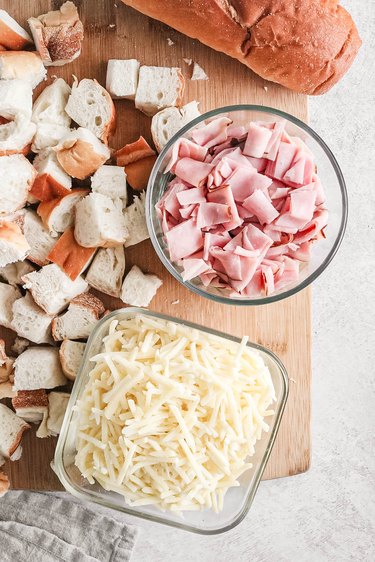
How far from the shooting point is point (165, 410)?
1.69 meters

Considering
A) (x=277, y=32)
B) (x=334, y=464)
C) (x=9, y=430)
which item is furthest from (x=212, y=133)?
(x=334, y=464)

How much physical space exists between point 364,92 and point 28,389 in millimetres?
1402

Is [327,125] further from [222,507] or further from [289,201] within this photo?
[222,507]

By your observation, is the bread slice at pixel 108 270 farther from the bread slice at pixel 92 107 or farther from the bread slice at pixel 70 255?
the bread slice at pixel 92 107

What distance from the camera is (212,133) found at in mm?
1772

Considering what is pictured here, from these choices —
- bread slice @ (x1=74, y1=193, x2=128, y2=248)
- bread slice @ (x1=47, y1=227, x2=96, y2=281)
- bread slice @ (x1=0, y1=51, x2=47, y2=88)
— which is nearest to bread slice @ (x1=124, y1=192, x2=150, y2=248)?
bread slice @ (x1=74, y1=193, x2=128, y2=248)

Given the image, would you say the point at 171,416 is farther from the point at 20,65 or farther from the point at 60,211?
the point at 20,65

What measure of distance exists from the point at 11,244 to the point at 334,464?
131 centimetres

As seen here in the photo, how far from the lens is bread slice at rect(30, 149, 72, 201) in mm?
1811

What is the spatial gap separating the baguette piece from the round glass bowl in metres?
0.28

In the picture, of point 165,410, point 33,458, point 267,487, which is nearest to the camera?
point 165,410

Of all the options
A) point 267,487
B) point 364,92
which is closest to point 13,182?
point 364,92

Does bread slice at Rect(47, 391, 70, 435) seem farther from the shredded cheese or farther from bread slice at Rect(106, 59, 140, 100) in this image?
bread slice at Rect(106, 59, 140, 100)

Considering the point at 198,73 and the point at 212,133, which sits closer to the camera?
the point at 212,133
